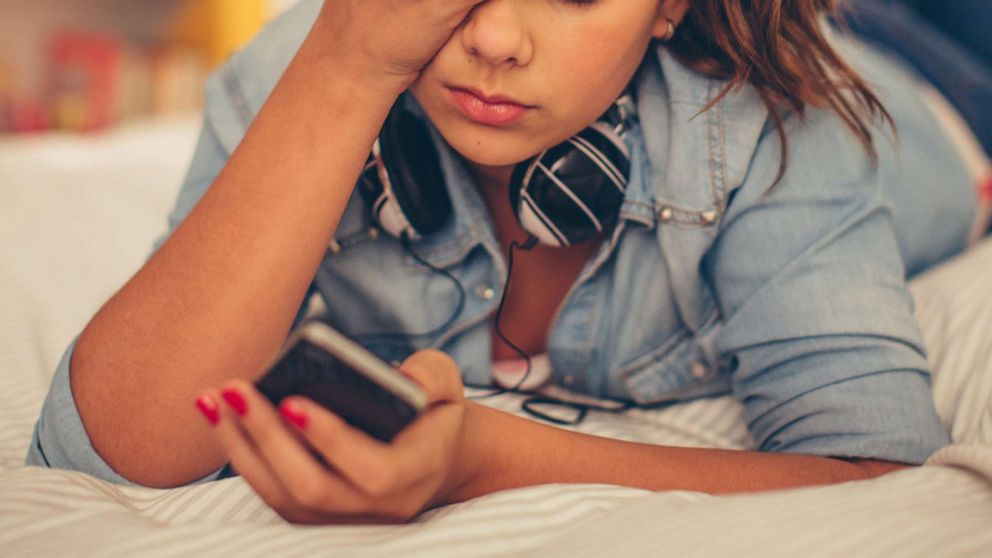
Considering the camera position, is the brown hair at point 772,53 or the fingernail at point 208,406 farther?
the brown hair at point 772,53

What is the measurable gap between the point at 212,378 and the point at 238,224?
0.13 m

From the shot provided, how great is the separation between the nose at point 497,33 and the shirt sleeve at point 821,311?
314mm


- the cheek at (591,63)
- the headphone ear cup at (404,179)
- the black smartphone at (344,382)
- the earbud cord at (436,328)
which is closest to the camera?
the black smartphone at (344,382)

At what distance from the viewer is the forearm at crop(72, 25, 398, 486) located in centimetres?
67

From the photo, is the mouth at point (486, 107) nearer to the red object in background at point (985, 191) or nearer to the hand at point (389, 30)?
the hand at point (389, 30)

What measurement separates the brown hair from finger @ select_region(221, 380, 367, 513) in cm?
54

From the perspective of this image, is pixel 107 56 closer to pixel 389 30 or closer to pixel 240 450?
pixel 389 30

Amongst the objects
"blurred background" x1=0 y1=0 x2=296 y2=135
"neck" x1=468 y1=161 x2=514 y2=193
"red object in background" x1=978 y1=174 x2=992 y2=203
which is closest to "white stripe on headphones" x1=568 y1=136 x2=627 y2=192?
"neck" x1=468 y1=161 x2=514 y2=193

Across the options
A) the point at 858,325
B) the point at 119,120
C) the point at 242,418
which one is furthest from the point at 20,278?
the point at 119,120

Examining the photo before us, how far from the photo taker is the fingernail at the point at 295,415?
1.54 ft

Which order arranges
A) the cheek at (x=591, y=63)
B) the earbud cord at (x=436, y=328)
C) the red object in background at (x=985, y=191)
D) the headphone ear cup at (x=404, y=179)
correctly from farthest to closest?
the red object in background at (x=985, y=191), the earbud cord at (x=436, y=328), the headphone ear cup at (x=404, y=179), the cheek at (x=591, y=63)

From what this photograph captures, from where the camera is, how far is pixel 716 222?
828mm

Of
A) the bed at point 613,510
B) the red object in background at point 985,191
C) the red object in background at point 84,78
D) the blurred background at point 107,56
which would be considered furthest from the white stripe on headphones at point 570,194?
the red object in background at point 84,78

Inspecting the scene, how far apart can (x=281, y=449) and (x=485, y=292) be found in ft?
1.49
